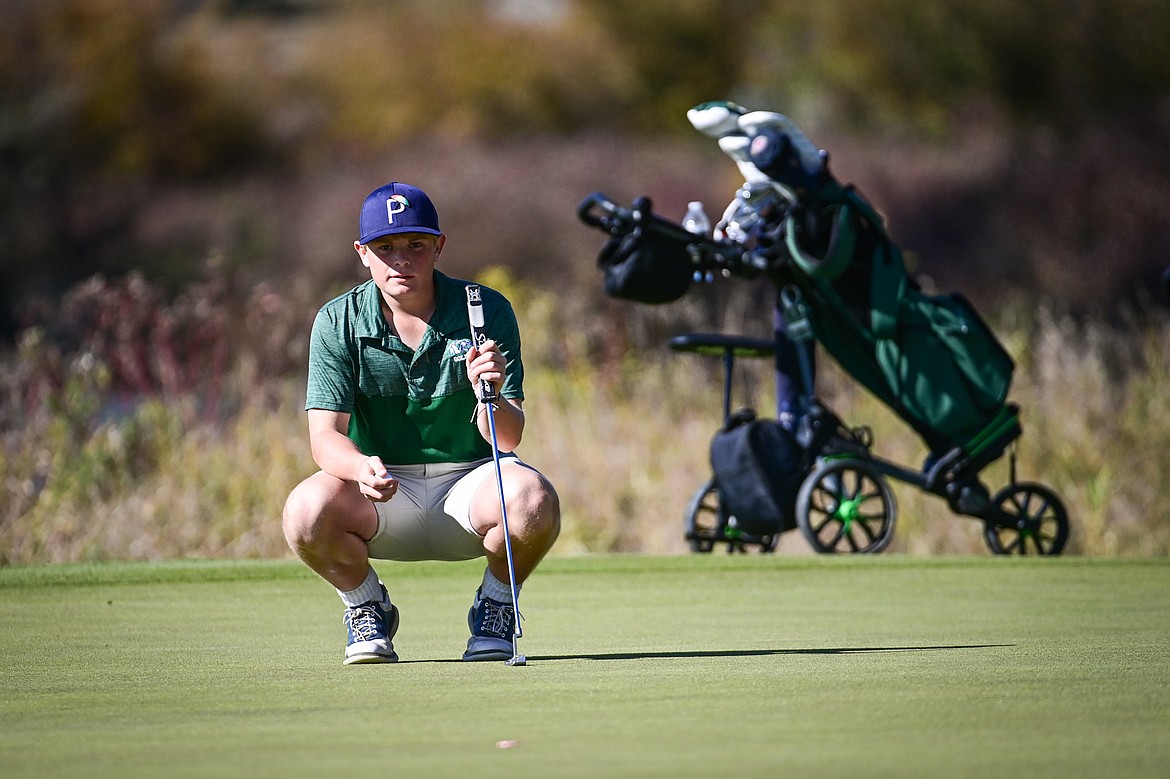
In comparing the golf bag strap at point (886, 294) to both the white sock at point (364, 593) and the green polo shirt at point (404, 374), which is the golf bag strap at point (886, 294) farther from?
the white sock at point (364, 593)

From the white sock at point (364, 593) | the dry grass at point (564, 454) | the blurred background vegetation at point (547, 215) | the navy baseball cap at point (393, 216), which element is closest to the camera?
the navy baseball cap at point (393, 216)

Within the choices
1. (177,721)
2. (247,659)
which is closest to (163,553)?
(247,659)

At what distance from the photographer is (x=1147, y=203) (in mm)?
23812

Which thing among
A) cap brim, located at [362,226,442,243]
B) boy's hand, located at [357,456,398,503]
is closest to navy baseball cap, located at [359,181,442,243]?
cap brim, located at [362,226,442,243]

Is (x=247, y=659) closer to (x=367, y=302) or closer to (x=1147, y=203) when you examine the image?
(x=367, y=302)

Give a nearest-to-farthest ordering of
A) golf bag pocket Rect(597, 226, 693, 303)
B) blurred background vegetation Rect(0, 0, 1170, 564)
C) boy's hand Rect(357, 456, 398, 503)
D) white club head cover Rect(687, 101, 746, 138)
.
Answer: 1. boy's hand Rect(357, 456, 398, 503)
2. golf bag pocket Rect(597, 226, 693, 303)
3. white club head cover Rect(687, 101, 746, 138)
4. blurred background vegetation Rect(0, 0, 1170, 564)

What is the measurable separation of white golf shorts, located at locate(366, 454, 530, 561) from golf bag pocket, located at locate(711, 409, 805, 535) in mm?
3499

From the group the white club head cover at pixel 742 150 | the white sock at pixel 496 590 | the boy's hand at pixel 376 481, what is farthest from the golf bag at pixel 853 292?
the boy's hand at pixel 376 481

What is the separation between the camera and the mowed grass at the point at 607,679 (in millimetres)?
3344

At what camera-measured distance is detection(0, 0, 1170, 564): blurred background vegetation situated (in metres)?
10.2

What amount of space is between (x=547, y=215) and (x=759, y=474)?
54.9ft

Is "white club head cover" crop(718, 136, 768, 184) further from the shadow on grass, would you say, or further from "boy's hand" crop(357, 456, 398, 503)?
"boy's hand" crop(357, 456, 398, 503)

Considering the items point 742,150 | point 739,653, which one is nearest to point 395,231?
point 739,653

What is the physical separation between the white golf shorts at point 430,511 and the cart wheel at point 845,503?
3.58 meters
